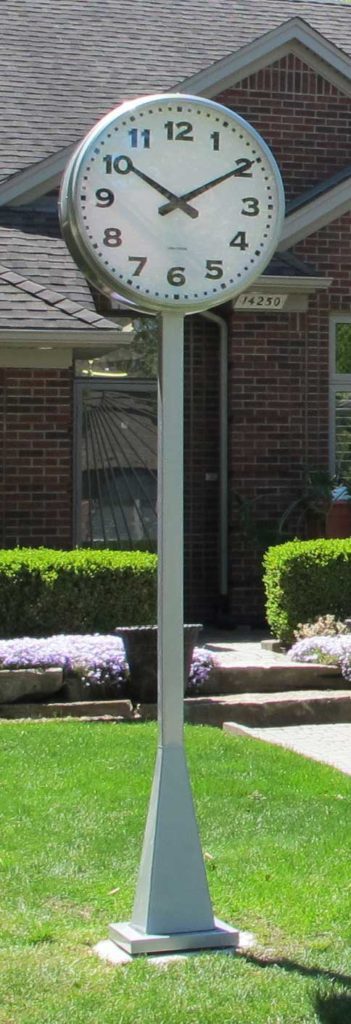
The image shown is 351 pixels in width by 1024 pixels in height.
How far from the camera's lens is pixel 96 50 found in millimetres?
15734

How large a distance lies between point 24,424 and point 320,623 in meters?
2.93

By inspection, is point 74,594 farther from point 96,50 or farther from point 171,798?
point 96,50

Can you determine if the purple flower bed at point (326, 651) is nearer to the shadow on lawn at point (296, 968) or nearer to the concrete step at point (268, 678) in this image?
the concrete step at point (268, 678)

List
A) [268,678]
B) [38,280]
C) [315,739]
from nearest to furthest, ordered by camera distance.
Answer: [315,739] → [268,678] → [38,280]

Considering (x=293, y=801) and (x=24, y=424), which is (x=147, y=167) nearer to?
(x=293, y=801)

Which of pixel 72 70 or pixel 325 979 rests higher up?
pixel 72 70

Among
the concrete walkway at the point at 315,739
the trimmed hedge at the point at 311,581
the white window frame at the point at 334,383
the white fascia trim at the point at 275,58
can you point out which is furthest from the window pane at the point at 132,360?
the concrete walkway at the point at 315,739

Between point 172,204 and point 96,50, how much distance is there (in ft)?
38.3

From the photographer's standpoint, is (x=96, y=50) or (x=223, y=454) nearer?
(x=223, y=454)

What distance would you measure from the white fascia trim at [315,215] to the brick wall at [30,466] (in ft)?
8.86

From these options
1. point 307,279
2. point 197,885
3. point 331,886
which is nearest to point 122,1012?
point 197,885

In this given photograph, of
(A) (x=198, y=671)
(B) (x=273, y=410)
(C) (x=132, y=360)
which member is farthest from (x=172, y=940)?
(C) (x=132, y=360)

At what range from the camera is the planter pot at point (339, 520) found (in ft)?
42.3

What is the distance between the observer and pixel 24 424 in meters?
12.0
